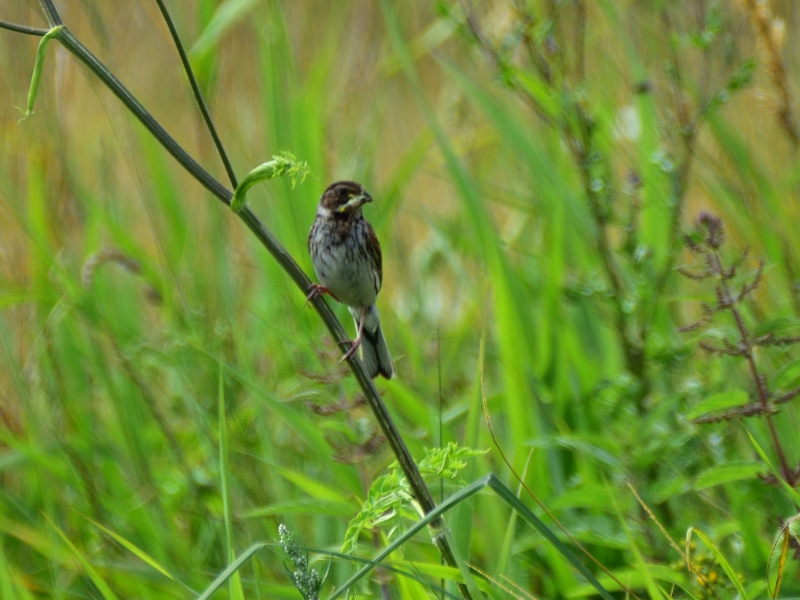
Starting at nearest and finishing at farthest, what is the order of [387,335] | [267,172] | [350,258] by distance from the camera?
1. [267,172]
2. [350,258]
3. [387,335]

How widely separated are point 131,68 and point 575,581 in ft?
11.2

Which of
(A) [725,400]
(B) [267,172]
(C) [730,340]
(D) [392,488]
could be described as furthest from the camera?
(C) [730,340]

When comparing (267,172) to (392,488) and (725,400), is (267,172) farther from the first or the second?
(725,400)

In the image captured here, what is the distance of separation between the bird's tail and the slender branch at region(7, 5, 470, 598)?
41.2 inches

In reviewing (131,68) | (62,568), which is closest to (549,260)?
(62,568)

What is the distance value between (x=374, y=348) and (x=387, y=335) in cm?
64

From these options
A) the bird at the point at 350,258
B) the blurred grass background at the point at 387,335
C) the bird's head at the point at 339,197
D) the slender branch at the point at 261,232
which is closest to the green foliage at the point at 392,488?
the slender branch at the point at 261,232

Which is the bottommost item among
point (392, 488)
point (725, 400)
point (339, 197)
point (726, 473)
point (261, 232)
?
point (726, 473)

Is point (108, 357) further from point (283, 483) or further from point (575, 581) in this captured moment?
point (575, 581)

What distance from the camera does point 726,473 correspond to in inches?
69.2

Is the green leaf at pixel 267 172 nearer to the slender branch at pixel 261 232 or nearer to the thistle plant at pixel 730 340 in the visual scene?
the slender branch at pixel 261 232

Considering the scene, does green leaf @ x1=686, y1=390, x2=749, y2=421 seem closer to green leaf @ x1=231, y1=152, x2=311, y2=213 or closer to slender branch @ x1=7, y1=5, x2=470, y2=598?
slender branch @ x1=7, y1=5, x2=470, y2=598

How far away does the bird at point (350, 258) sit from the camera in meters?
2.78

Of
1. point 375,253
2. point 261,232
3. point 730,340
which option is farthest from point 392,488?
point 375,253
